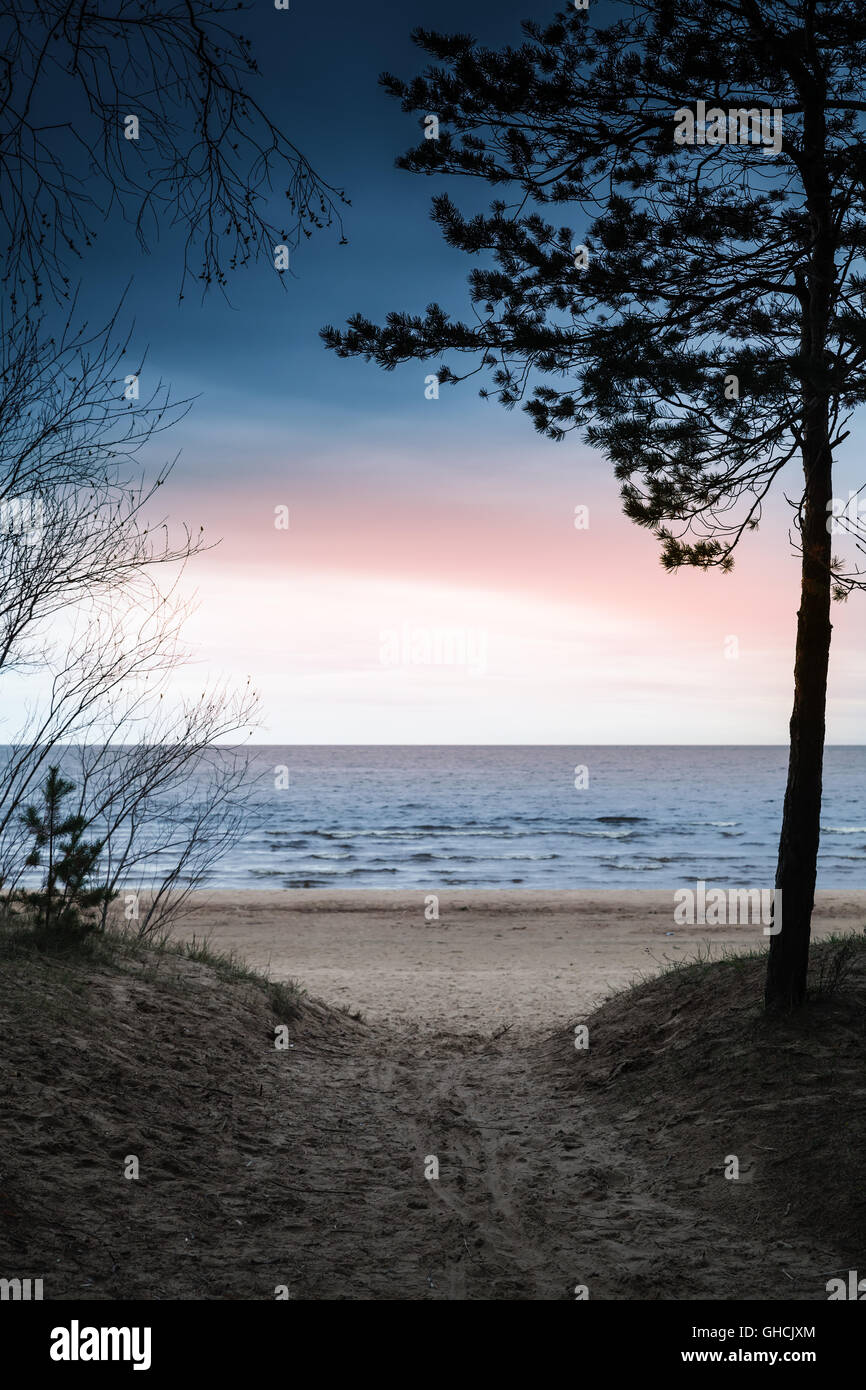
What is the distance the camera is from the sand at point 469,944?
11.4 m

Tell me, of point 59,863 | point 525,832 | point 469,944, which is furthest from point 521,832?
point 59,863

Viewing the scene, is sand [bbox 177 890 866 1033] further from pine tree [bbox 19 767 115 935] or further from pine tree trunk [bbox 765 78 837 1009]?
pine tree trunk [bbox 765 78 837 1009]

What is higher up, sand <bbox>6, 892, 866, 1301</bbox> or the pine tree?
the pine tree

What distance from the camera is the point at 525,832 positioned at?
42.8 meters

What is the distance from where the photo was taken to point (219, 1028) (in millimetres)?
7672

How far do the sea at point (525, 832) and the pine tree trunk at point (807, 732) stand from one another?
621 centimetres

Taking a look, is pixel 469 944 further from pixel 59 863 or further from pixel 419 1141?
pixel 419 1141

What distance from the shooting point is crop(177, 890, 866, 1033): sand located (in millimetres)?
11352

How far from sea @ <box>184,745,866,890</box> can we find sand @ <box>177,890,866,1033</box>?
10.2 feet

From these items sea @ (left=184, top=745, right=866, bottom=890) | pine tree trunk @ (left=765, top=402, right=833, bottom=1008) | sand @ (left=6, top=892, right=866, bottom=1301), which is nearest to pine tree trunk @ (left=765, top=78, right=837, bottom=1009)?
pine tree trunk @ (left=765, top=402, right=833, bottom=1008)

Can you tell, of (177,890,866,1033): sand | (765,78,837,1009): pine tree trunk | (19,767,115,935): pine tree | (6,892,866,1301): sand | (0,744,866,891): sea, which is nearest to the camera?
(6,892,866,1301): sand

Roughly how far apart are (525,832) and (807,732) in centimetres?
3671
